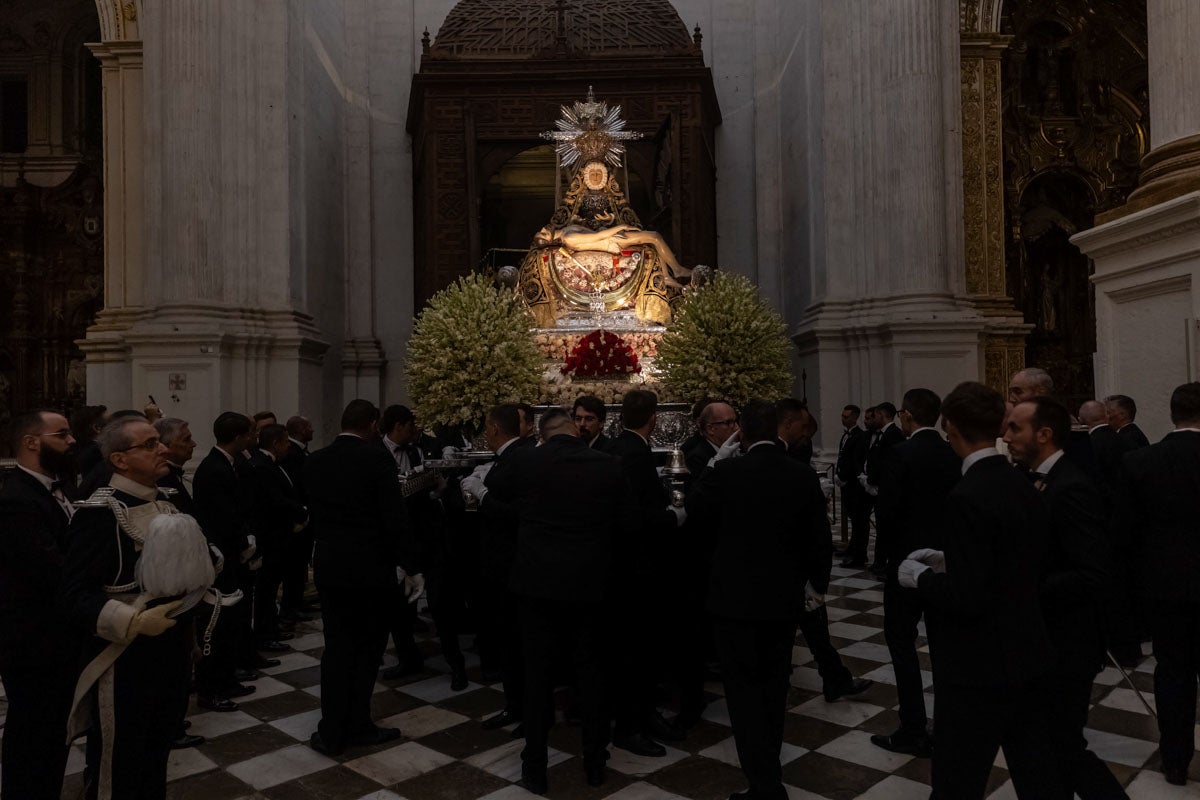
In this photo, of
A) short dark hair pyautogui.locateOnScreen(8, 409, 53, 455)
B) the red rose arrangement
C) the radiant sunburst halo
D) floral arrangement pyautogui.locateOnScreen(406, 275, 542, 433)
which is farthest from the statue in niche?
short dark hair pyautogui.locateOnScreen(8, 409, 53, 455)

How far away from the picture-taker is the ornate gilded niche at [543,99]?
42.1ft

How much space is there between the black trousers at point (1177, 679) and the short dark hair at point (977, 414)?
1.65 meters

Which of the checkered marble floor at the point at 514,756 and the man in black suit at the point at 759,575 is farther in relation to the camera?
the checkered marble floor at the point at 514,756

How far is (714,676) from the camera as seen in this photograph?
17.4ft

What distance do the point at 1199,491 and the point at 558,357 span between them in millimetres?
6358

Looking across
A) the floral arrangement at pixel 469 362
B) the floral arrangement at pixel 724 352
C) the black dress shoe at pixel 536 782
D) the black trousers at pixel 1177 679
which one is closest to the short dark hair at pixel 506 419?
the black dress shoe at pixel 536 782

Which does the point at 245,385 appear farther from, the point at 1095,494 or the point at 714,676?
the point at 1095,494

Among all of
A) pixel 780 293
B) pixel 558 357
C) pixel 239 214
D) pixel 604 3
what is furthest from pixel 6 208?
pixel 780 293

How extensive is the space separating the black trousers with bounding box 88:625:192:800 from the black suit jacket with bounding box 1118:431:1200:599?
3.89 m

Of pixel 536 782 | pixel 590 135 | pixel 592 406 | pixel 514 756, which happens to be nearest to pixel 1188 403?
pixel 592 406

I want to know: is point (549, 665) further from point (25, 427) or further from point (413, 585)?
point (25, 427)

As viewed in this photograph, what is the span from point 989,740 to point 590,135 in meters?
9.85

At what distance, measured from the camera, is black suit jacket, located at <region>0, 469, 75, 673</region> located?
3002 millimetres

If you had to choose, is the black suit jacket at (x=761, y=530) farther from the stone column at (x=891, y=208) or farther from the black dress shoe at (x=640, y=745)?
the stone column at (x=891, y=208)
